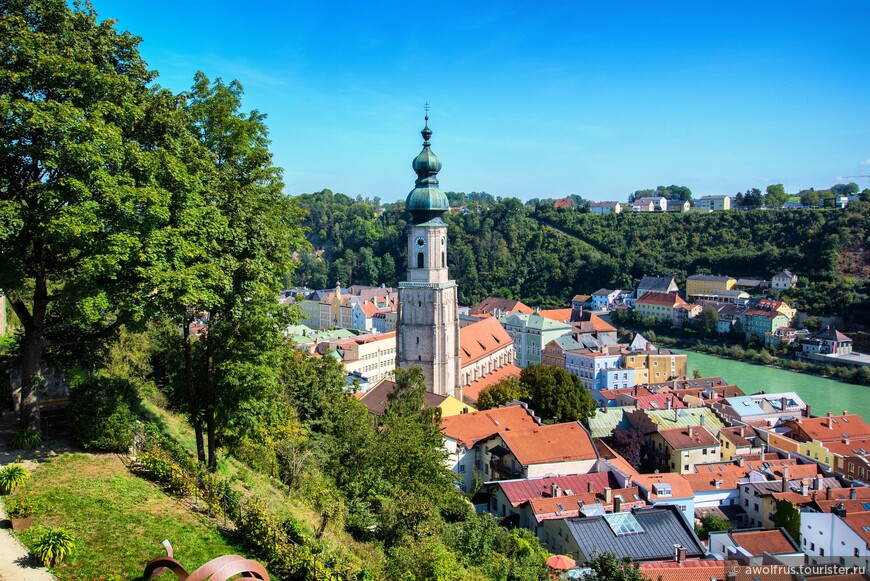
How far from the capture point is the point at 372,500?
531 inches

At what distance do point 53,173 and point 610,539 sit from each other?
1732 cm

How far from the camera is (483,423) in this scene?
96.5 ft

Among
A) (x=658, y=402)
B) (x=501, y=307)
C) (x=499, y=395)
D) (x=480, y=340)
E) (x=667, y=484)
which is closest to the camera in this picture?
→ (x=667, y=484)

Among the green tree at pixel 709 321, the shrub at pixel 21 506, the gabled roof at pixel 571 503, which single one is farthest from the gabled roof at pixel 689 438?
the green tree at pixel 709 321

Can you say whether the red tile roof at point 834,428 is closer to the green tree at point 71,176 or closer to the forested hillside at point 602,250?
the green tree at point 71,176

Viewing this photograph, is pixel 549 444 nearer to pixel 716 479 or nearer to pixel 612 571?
pixel 716 479

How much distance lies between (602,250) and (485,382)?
196 feet

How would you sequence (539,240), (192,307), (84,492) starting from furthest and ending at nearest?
(539,240), (192,307), (84,492)

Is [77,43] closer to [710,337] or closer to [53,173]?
[53,173]

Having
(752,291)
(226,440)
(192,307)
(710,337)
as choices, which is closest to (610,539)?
(226,440)

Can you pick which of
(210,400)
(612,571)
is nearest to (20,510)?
(210,400)

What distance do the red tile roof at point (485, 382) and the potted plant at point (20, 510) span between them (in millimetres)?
29447

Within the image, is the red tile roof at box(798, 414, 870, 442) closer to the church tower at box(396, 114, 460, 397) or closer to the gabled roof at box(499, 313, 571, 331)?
the church tower at box(396, 114, 460, 397)

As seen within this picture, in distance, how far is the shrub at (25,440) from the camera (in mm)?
10078
